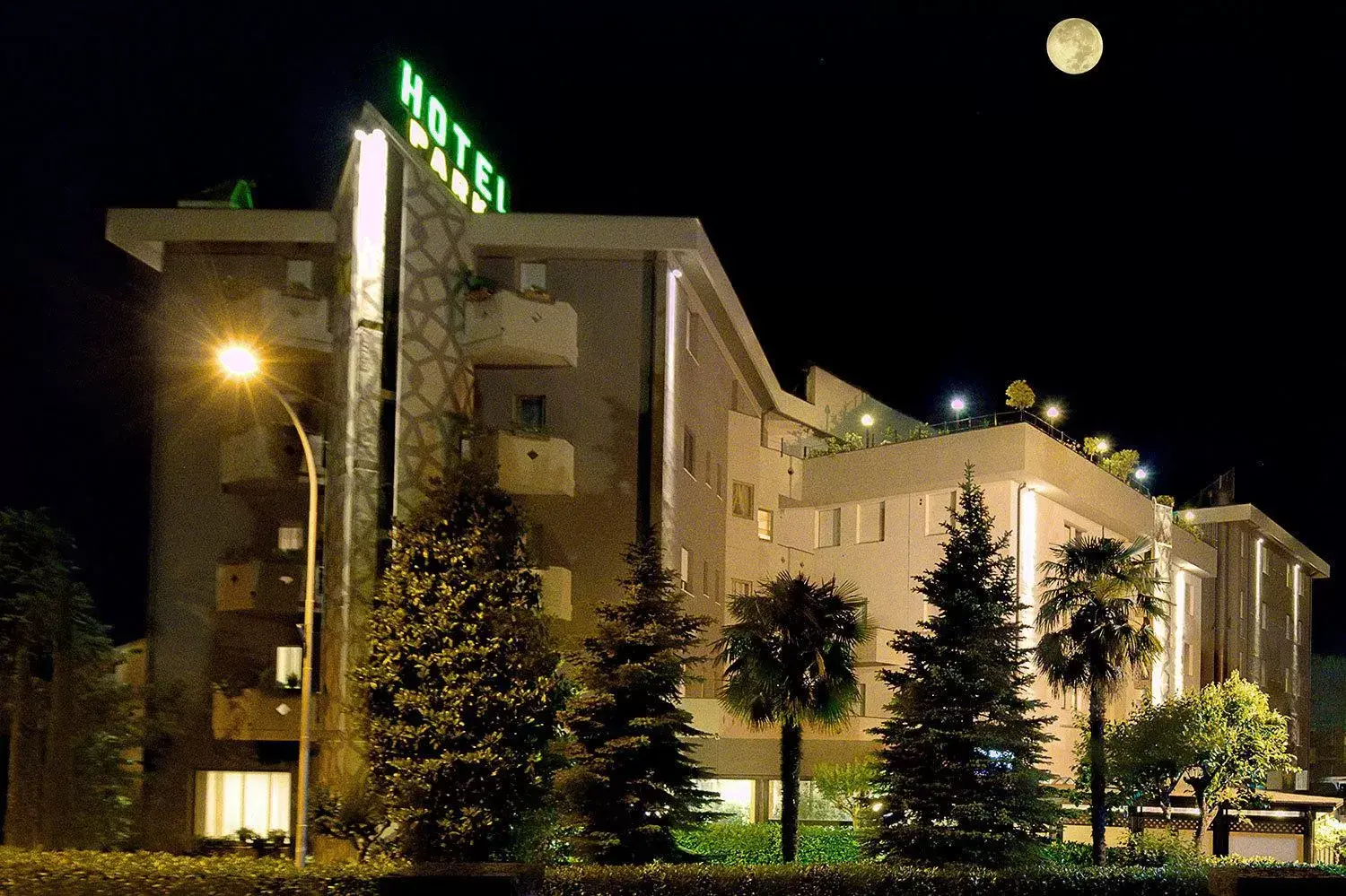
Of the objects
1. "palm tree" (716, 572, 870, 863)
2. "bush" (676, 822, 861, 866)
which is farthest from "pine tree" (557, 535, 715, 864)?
"bush" (676, 822, 861, 866)

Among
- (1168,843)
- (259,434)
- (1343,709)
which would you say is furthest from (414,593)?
(1343,709)

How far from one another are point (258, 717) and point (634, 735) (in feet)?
31.6

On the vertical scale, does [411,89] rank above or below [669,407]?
above

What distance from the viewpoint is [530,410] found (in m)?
35.7

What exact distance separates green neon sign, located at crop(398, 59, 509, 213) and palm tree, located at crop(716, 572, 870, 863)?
13.0 metres

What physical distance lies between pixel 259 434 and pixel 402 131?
288 inches

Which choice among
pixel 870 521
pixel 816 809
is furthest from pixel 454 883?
pixel 870 521

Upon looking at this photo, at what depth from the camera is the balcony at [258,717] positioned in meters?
31.8

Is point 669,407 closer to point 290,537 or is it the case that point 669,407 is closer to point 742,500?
point 290,537

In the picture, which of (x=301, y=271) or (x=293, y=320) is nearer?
(x=293, y=320)

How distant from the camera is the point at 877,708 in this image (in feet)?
144

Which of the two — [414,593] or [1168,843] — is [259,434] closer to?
[414,593]

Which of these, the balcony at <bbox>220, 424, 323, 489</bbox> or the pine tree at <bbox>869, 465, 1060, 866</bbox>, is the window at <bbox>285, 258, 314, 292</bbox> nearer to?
the balcony at <bbox>220, 424, 323, 489</bbox>

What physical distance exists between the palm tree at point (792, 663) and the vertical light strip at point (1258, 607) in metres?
49.4
